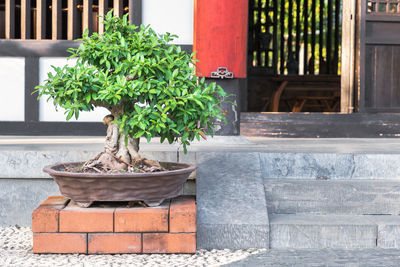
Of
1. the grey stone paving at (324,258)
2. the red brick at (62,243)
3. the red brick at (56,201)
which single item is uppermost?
the red brick at (56,201)

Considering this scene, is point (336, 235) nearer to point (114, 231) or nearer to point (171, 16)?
point (114, 231)

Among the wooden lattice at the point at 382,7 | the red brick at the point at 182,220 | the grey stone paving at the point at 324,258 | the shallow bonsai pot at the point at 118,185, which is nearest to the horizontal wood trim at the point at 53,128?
the shallow bonsai pot at the point at 118,185

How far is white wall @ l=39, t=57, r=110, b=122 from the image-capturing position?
523 centimetres

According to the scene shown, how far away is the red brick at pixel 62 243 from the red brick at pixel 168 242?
32 cm

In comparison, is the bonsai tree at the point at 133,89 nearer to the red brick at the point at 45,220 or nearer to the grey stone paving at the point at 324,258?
the red brick at the point at 45,220

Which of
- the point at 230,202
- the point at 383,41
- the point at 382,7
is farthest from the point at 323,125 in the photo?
the point at 230,202

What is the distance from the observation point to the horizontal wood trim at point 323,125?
5.81 meters

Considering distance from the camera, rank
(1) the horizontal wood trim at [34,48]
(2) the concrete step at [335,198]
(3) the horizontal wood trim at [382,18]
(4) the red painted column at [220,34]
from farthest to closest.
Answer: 1. (3) the horizontal wood trim at [382,18]
2. (1) the horizontal wood trim at [34,48]
3. (4) the red painted column at [220,34]
4. (2) the concrete step at [335,198]

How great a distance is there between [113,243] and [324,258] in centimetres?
105

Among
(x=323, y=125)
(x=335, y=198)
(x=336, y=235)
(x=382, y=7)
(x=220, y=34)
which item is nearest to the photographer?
(x=336, y=235)

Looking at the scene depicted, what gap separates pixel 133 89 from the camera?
105 inches

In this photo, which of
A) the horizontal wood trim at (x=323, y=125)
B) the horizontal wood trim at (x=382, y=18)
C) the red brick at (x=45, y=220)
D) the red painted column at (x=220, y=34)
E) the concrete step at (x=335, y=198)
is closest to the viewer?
the red brick at (x=45, y=220)

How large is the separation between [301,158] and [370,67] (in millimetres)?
2971

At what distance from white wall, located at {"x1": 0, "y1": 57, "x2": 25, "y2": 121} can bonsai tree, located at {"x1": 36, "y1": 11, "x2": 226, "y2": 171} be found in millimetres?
2561
